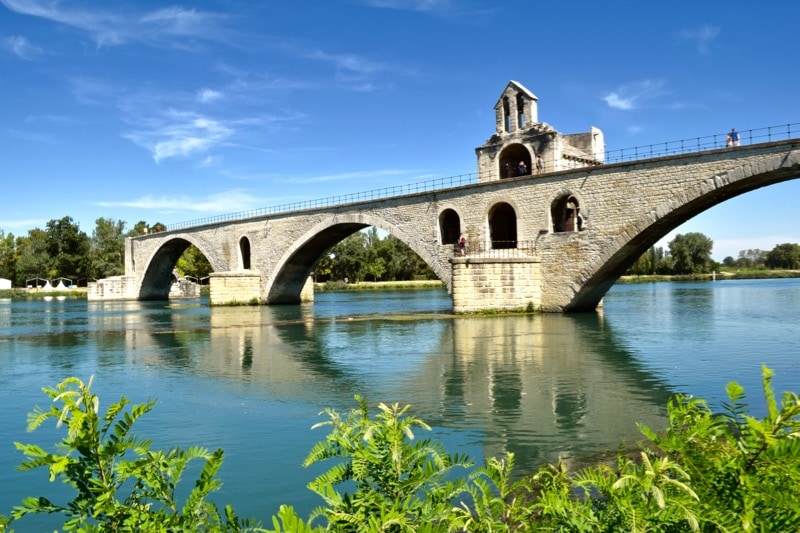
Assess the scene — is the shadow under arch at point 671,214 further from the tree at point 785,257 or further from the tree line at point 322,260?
the tree at point 785,257

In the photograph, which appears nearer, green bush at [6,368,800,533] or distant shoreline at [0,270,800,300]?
green bush at [6,368,800,533]

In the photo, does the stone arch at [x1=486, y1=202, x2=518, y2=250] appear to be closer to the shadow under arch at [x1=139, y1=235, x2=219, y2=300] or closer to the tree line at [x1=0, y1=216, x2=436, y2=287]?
the shadow under arch at [x1=139, y1=235, x2=219, y2=300]

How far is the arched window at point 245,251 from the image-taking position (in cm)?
5538

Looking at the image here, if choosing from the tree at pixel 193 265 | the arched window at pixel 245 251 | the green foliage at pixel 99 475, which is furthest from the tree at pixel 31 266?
the green foliage at pixel 99 475

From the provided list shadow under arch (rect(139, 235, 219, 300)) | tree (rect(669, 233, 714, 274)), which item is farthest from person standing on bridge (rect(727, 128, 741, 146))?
tree (rect(669, 233, 714, 274))

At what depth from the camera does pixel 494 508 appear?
2.86 meters

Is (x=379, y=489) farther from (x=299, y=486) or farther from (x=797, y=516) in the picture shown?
(x=299, y=486)

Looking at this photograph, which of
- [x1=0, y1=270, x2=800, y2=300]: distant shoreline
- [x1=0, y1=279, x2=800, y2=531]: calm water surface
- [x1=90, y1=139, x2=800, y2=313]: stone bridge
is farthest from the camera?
[x1=0, y1=270, x2=800, y2=300]: distant shoreline

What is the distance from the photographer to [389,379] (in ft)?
48.1

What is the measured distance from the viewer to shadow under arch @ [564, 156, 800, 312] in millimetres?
24203

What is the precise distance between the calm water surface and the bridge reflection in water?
0.19 feet

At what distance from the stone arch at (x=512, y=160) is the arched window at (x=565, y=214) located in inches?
134

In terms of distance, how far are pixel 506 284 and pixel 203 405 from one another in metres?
21.2

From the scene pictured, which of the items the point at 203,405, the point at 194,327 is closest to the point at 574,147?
the point at 194,327
